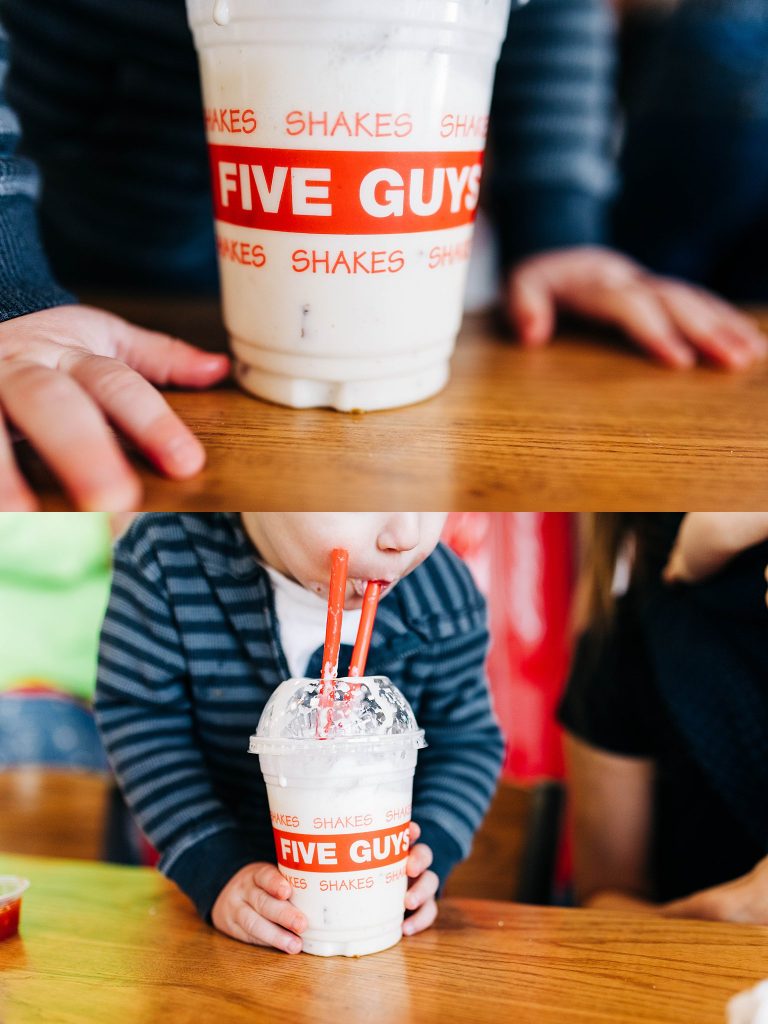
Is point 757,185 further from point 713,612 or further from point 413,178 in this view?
point 413,178

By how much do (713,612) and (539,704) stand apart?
37cm

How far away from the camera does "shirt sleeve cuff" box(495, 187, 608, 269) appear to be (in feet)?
3.34

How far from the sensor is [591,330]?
2.85 feet

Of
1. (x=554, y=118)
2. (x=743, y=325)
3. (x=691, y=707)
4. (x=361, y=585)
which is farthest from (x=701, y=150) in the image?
(x=361, y=585)

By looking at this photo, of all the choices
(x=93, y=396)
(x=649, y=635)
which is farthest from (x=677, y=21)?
(x=93, y=396)

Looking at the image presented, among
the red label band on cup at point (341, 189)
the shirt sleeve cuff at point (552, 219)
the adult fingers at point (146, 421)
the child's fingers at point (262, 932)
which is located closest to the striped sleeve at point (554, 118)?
the shirt sleeve cuff at point (552, 219)

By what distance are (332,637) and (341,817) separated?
11cm

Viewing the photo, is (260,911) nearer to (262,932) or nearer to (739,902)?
(262,932)

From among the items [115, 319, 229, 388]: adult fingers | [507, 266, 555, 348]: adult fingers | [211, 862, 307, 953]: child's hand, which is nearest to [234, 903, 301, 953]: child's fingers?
[211, 862, 307, 953]: child's hand

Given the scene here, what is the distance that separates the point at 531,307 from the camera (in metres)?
0.85

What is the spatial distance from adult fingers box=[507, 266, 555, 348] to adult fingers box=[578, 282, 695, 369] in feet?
0.14

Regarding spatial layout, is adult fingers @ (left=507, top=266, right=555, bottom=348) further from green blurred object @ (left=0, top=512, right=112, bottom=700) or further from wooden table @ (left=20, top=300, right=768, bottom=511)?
green blurred object @ (left=0, top=512, right=112, bottom=700)

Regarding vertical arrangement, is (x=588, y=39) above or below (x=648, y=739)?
above

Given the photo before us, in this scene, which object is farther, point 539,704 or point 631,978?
point 539,704
